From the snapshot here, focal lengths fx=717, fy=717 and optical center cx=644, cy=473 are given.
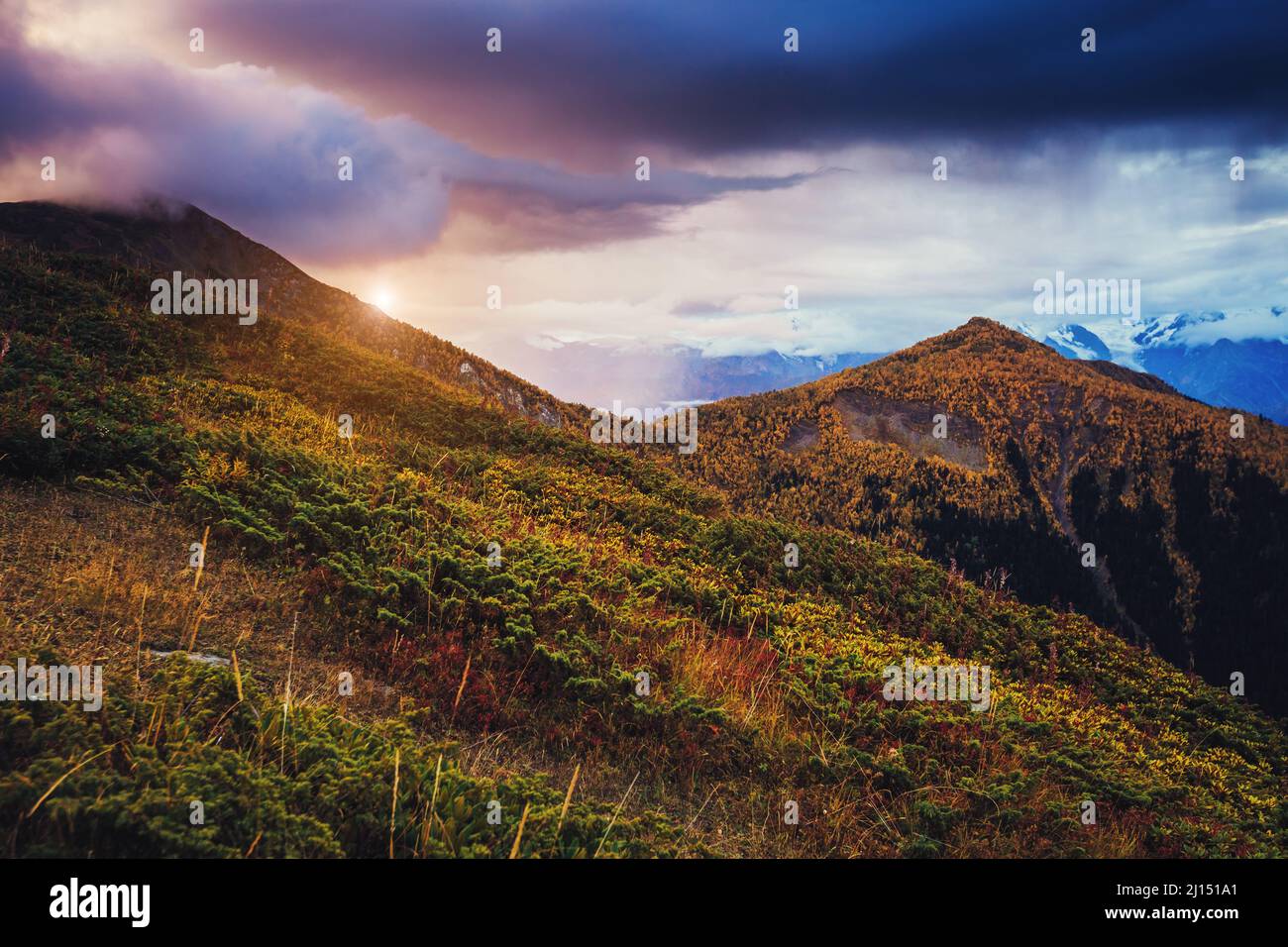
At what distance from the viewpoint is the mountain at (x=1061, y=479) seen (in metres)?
53.3

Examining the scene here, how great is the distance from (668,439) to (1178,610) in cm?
5108

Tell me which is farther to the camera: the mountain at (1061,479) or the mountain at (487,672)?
the mountain at (1061,479)

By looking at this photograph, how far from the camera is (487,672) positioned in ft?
25.1

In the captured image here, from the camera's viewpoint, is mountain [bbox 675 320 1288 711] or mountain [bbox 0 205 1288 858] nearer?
mountain [bbox 0 205 1288 858]

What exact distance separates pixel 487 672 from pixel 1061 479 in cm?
7074

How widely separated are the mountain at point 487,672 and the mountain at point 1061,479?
1431 inches

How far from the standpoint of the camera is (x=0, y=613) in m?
6.42

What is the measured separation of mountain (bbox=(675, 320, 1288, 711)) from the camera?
53.3 metres

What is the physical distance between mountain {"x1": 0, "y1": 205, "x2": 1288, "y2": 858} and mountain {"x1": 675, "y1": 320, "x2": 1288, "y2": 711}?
36356 millimetres

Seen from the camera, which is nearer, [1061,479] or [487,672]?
[487,672]

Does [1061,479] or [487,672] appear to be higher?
[1061,479]

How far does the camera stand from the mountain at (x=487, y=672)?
16.7 ft
